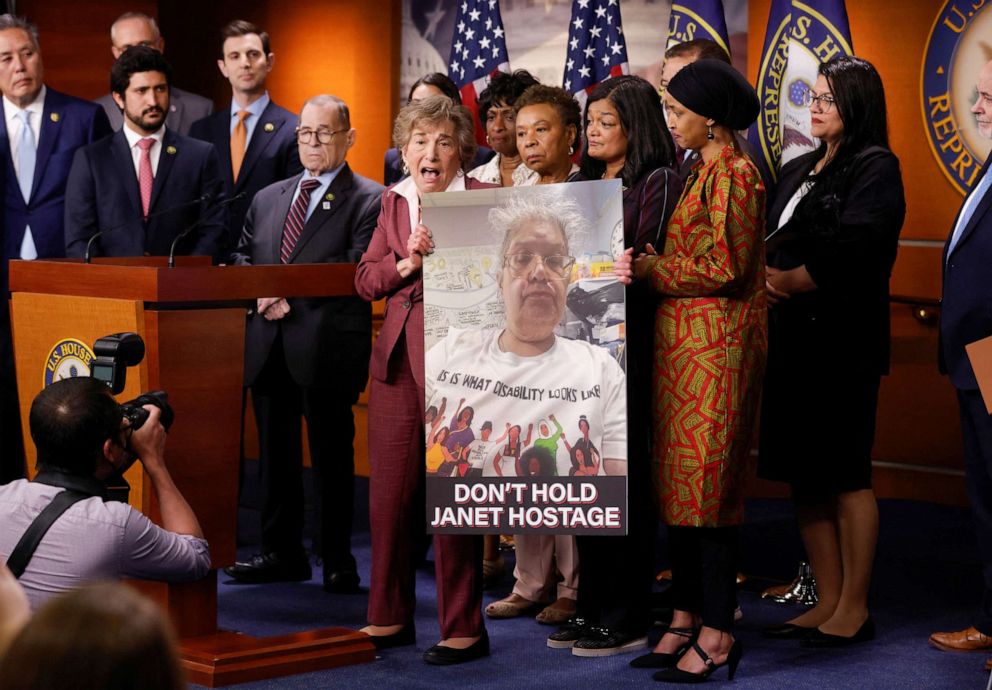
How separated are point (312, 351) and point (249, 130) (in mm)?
1648

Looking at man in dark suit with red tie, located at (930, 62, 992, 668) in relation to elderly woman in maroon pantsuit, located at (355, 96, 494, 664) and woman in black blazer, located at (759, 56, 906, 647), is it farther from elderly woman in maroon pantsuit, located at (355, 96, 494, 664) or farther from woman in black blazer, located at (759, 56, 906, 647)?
elderly woman in maroon pantsuit, located at (355, 96, 494, 664)

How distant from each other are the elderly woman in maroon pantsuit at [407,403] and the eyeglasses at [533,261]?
0.76ft

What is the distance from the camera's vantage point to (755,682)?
374 cm

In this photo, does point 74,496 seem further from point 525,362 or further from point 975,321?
point 975,321

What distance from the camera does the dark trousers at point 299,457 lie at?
4.86 meters

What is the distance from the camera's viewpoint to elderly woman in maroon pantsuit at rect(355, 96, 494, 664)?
388cm

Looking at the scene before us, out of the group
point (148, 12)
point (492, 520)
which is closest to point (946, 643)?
point (492, 520)

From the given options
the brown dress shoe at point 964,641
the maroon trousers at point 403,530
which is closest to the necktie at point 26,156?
the maroon trousers at point 403,530

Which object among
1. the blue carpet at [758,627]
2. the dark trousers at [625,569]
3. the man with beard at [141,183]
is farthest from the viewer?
the man with beard at [141,183]

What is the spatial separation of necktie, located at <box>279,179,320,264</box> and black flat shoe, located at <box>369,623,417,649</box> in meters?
1.34

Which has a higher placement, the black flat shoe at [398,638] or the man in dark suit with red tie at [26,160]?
the man in dark suit with red tie at [26,160]

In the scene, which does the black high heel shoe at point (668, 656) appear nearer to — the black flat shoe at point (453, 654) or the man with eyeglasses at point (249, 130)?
the black flat shoe at point (453, 654)

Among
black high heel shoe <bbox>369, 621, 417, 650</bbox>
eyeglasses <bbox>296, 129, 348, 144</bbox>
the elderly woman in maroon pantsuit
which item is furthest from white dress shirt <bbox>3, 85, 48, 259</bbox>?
black high heel shoe <bbox>369, 621, 417, 650</bbox>

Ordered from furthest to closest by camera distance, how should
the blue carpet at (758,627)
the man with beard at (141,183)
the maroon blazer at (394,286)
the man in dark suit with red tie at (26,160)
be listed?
1. the man in dark suit with red tie at (26,160)
2. the man with beard at (141,183)
3. the maroon blazer at (394,286)
4. the blue carpet at (758,627)
